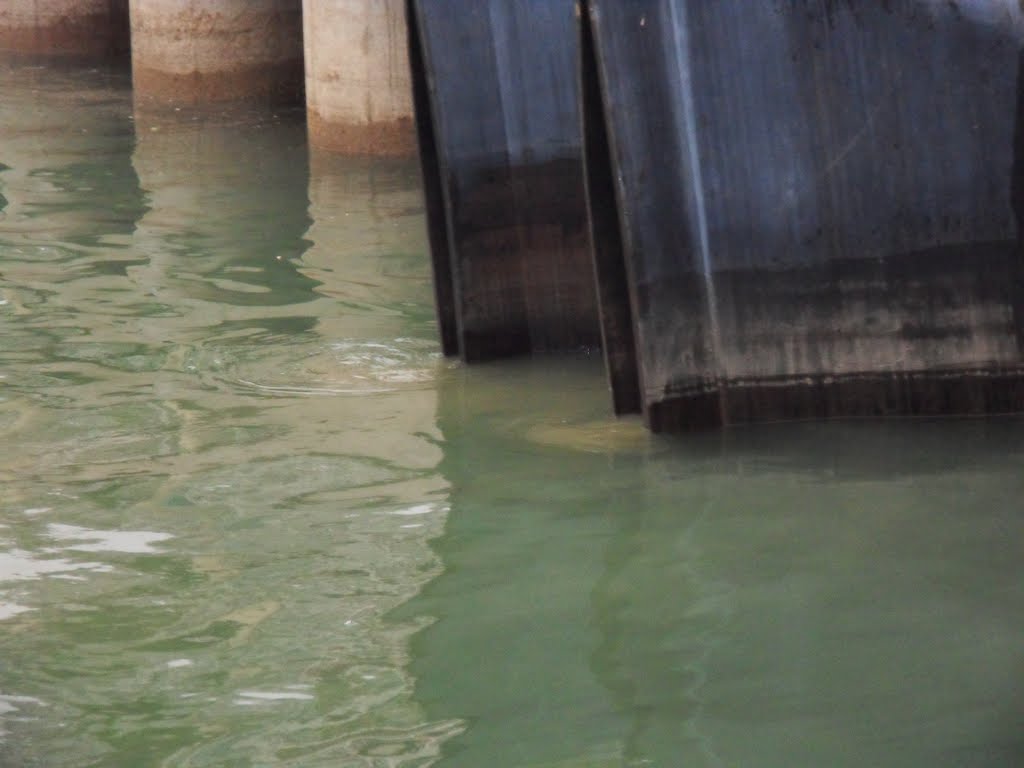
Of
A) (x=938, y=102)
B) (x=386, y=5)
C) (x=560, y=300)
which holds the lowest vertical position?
(x=560, y=300)

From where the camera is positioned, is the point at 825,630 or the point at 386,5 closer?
the point at 825,630

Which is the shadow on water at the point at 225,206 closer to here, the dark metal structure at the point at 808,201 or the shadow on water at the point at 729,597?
the dark metal structure at the point at 808,201

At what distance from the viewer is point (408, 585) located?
20.2 ft

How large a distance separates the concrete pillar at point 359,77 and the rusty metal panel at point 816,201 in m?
7.66

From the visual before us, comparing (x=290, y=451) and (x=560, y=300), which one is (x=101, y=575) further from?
(x=560, y=300)

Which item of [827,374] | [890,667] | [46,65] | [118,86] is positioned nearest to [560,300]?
[827,374]

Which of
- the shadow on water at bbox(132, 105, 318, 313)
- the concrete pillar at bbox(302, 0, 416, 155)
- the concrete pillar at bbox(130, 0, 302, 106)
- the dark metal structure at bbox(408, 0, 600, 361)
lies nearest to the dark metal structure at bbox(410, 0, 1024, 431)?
the dark metal structure at bbox(408, 0, 600, 361)

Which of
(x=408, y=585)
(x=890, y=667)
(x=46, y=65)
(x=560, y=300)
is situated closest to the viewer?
(x=890, y=667)

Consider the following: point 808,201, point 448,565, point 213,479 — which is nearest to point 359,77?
point 808,201

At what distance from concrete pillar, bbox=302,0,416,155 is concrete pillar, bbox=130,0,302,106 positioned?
2419 millimetres

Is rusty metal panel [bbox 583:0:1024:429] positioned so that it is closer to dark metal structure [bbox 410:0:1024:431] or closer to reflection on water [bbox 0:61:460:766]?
dark metal structure [bbox 410:0:1024:431]

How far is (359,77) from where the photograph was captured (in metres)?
15.5

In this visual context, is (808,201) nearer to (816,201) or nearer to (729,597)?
(816,201)

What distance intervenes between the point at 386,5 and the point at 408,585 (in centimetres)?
987
